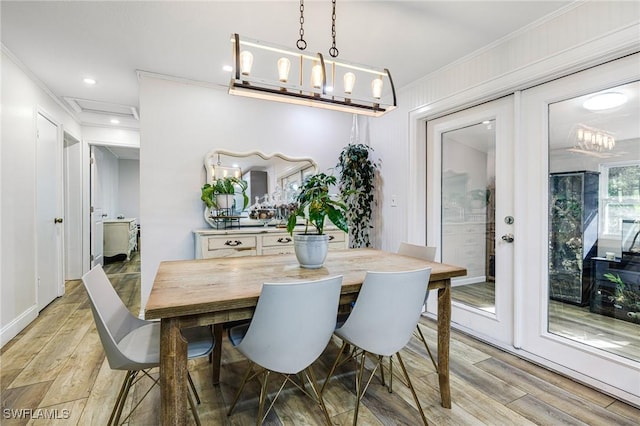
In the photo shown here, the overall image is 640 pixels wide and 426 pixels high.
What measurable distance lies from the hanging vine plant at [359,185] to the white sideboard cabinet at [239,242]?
A: 971 mm

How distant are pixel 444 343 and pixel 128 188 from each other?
850 cm

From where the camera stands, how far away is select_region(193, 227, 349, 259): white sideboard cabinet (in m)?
3.00

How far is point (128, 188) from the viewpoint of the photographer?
805 centimetres

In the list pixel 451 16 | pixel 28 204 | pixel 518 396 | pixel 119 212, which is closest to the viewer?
pixel 518 396

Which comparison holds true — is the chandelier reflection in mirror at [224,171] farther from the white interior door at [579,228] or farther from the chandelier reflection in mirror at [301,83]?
the white interior door at [579,228]

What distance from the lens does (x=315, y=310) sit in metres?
1.36

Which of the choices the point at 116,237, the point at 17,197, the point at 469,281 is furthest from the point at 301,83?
the point at 116,237

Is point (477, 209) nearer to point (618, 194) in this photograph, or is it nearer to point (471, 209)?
point (471, 209)

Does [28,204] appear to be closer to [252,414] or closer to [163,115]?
[163,115]

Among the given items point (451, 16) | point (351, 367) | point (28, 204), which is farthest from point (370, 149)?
point (28, 204)

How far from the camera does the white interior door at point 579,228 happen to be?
1.94m

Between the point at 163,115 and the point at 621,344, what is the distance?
4124mm

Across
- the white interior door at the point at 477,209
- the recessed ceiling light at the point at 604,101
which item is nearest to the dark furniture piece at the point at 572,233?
the white interior door at the point at 477,209

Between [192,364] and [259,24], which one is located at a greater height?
[259,24]
